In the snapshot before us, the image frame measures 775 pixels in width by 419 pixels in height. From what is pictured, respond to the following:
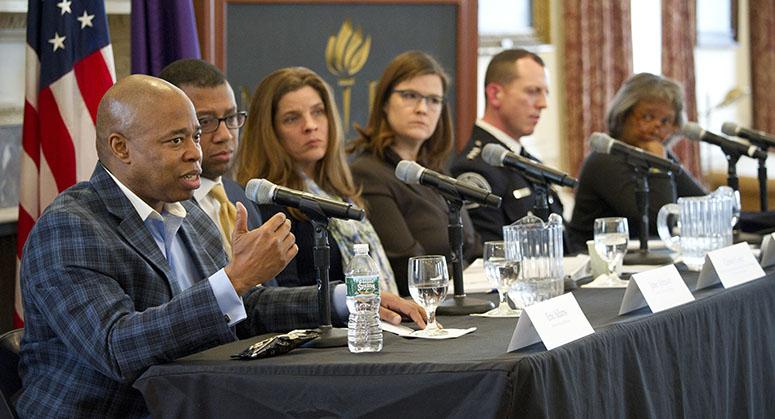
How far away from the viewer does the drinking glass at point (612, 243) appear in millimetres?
3244

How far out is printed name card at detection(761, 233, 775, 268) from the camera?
3.38 metres

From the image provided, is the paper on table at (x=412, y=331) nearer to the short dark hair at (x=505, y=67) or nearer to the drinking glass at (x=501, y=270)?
the drinking glass at (x=501, y=270)

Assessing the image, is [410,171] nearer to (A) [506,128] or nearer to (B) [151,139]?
(B) [151,139]

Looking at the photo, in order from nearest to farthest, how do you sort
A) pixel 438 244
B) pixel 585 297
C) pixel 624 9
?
pixel 585 297, pixel 438 244, pixel 624 9

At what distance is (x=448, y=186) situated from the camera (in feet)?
9.20

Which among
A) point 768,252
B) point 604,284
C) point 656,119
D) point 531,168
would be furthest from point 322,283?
point 656,119

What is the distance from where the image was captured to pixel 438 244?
3.77 meters

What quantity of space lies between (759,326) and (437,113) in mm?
1309

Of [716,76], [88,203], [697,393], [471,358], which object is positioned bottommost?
[697,393]

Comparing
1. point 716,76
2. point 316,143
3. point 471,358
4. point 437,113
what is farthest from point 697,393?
point 716,76

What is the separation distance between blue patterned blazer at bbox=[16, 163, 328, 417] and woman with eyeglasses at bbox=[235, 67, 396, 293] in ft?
3.02

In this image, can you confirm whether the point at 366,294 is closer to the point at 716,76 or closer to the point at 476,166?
the point at 476,166

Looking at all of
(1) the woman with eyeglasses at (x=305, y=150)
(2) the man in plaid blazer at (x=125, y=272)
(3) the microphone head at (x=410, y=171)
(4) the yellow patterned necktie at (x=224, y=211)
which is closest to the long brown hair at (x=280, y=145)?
(1) the woman with eyeglasses at (x=305, y=150)

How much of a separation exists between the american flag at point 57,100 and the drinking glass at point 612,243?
140 centimetres
